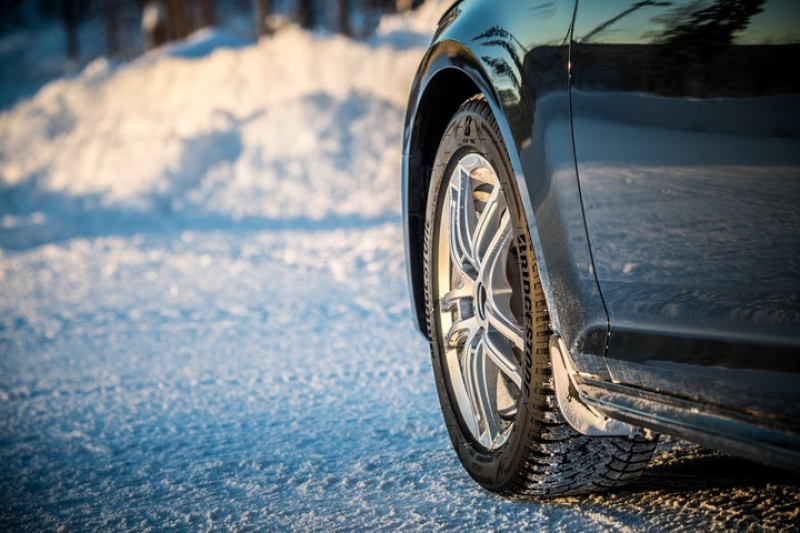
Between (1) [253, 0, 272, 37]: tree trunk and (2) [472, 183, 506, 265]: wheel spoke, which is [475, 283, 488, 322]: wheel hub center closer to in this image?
(2) [472, 183, 506, 265]: wheel spoke

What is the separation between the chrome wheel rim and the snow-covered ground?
24 centimetres

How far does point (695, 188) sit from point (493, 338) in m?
0.83

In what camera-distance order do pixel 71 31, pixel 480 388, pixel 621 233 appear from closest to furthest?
1. pixel 621 233
2. pixel 480 388
3. pixel 71 31

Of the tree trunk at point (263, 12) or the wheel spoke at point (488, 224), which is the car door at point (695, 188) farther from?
the tree trunk at point (263, 12)

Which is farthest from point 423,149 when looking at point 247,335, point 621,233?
point 247,335

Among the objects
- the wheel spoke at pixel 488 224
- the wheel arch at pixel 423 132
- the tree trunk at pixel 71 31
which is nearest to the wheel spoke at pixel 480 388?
the wheel spoke at pixel 488 224

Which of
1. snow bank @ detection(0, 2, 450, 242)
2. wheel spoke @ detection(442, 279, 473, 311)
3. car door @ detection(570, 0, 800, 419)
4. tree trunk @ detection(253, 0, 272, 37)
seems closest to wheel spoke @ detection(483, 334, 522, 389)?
wheel spoke @ detection(442, 279, 473, 311)

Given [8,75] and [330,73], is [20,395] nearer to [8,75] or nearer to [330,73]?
[330,73]

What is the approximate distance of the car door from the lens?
4.51 ft

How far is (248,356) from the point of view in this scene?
155 inches

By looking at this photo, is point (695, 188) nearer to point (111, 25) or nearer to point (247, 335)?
point (247, 335)

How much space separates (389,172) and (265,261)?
2922mm

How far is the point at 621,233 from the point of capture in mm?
1682

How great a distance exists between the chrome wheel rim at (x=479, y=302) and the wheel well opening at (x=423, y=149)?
22 cm
